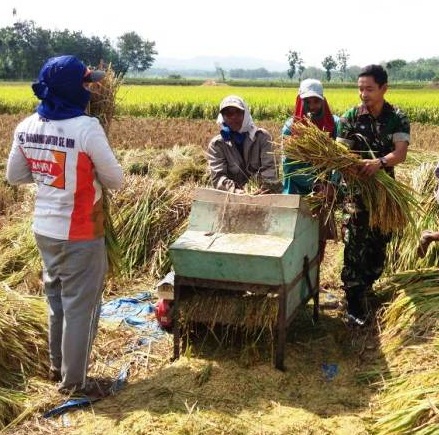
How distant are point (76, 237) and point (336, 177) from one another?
1.76 meters

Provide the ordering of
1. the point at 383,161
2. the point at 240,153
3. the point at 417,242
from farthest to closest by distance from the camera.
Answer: the point at 417,242 → the point at 240,153 → the point at 383,161

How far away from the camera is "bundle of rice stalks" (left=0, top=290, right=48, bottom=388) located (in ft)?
11.4

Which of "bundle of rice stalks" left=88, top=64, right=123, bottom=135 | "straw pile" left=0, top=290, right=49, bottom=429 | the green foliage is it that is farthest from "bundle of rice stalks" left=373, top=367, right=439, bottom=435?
the green foliage

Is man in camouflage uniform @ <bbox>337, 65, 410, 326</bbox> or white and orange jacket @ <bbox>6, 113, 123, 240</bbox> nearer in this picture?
white and orange jacket @ <bbox>6, 113, 123, 240</bbox>

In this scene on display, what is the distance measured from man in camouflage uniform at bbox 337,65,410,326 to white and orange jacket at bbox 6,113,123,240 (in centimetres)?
163

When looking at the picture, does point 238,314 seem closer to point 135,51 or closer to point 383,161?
point 383,161

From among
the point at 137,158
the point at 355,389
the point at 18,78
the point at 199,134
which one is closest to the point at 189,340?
the point at 355,389

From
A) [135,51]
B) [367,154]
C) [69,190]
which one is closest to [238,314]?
[69,190]

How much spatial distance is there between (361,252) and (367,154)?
691 mm

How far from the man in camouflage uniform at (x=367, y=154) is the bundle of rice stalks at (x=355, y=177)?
0.31 feet

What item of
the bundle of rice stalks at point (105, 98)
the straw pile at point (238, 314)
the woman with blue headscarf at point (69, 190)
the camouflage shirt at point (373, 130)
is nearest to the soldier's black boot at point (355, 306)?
the straw pile at point (238, 314)

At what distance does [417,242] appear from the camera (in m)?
4.62

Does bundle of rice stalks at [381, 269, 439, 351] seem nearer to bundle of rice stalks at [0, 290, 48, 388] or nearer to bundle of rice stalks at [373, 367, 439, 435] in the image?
bundle of rice stalks at [373, 367, 439, 435]

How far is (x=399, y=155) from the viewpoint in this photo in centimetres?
377
